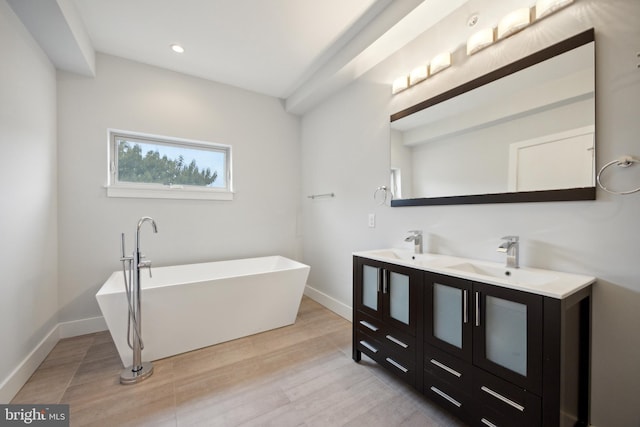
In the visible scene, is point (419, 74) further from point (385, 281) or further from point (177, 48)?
point (177, 48)

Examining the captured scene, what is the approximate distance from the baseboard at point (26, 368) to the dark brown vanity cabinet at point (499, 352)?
7.89 feet

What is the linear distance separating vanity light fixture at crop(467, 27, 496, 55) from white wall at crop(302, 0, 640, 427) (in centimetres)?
5

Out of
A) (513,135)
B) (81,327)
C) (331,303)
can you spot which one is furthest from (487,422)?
(81,327)

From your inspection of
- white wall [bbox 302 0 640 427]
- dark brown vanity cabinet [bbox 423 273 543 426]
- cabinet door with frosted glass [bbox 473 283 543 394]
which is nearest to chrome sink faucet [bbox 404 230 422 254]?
white wall [bbox 302 0 640 427]

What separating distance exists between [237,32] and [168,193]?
176 centimetres

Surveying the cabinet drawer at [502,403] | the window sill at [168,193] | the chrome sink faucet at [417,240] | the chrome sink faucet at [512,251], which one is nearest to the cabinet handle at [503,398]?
the cabinet drawer at [502,403]

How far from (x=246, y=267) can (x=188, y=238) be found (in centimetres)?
74

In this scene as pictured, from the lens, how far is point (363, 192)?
8.49 feet

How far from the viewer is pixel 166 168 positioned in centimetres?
291

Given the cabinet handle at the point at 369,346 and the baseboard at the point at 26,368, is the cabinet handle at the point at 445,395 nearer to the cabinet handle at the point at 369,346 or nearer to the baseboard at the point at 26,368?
the cabinet handle at the point at 369,346

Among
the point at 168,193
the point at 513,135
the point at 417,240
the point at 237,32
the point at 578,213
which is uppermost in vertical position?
the point at 237,32

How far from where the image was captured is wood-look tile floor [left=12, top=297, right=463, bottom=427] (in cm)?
143

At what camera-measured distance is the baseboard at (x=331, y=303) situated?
2.75m

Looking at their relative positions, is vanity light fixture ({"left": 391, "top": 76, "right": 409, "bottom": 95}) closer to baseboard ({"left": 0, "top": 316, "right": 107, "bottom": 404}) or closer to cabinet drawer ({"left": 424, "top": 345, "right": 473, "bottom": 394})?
cabinet drawer ({"left": 424, "top": 345, "right": 473, "bottom": 394})
